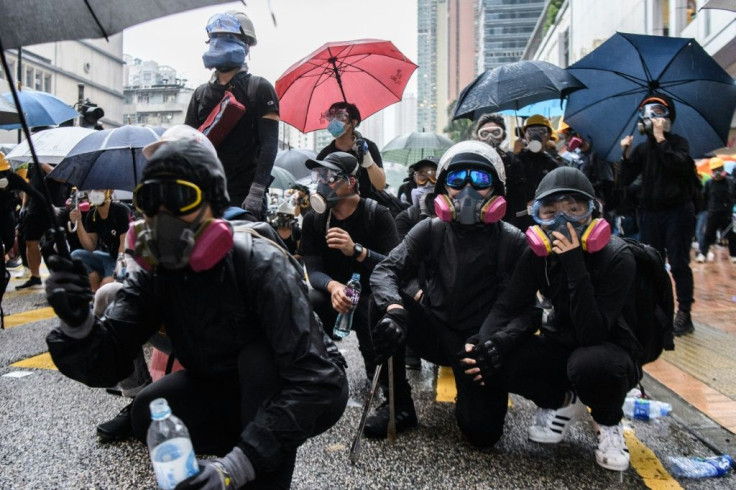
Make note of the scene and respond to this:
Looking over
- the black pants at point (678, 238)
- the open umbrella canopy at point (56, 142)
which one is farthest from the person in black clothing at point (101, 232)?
the black pants at point (678, 238)

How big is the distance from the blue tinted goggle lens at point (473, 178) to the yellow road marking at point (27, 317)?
16.0 ft

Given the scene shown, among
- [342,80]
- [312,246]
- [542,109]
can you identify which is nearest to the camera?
[312,246]

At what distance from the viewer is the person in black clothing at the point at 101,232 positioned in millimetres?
5461

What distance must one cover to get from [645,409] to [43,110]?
6.73m

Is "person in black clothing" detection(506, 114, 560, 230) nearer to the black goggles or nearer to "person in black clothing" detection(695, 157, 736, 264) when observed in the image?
the black goggles

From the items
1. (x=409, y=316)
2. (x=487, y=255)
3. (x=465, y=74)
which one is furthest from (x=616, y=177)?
(x=465, y=74)

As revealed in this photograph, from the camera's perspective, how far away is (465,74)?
156875mm

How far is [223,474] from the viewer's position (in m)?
1.83

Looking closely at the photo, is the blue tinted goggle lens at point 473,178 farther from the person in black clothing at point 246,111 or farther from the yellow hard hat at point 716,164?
the yellow hard hat at point 716,164

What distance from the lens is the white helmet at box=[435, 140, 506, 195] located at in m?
3.66

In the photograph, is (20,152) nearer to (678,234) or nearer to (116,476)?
(116,476)

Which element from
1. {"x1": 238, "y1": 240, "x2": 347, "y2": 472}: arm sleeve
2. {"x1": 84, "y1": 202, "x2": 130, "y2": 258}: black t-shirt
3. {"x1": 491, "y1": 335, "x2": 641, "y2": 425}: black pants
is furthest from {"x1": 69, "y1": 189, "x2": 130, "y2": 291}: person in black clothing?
{"x1": 238, "y1": 240, "x2": 347, "y2": 472}: arm sleeve

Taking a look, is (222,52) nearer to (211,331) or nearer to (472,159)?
(472,159)

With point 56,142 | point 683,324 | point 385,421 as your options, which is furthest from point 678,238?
point 56,142
